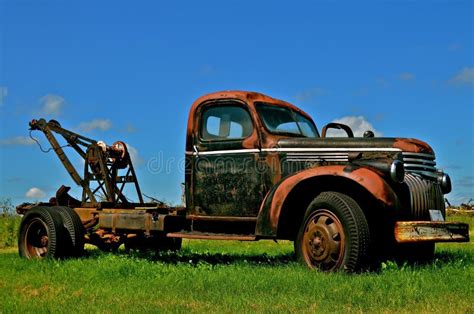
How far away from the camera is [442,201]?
28.8 ft

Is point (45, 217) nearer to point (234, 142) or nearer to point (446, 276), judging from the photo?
point (234, 142)

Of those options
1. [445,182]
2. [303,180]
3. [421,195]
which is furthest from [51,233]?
[445,182]

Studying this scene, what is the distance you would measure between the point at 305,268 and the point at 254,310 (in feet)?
7.68

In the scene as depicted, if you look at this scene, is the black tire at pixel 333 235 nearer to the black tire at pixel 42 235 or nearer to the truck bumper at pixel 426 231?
the truck bumper at pixel 426 231

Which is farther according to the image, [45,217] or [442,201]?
[45,217]

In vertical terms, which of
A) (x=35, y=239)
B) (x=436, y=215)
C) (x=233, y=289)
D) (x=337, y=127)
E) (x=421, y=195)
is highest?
(x=337, y=127)

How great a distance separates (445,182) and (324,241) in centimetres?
227

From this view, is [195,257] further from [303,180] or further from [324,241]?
[324,241]

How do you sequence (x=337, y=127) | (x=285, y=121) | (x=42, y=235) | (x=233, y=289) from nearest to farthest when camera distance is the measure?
(x=233, y=289) < (x=285, y=121) < (x=337, y=127) < (x=42, y=235)

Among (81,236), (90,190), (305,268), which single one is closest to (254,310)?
(305,268)

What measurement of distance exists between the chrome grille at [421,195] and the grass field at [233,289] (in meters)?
0.68

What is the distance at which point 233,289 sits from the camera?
6621 millimetres

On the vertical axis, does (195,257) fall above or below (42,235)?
below

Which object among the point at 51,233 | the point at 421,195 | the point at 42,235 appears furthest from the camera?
the point at 42,235
